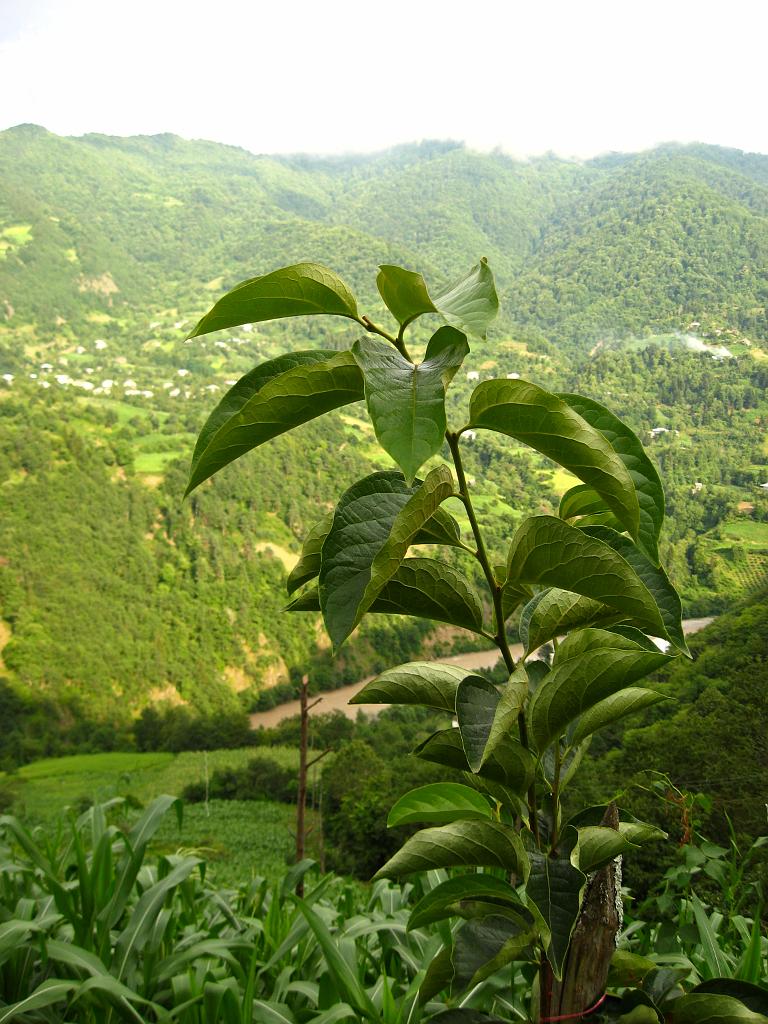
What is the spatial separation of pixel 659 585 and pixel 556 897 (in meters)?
0.21

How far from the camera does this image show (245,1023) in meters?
1.06

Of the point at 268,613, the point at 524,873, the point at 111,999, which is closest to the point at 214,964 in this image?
the point at 111,999

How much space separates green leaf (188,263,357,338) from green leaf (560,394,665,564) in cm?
17

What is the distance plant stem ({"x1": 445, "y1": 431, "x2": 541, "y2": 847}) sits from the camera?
0.45 m

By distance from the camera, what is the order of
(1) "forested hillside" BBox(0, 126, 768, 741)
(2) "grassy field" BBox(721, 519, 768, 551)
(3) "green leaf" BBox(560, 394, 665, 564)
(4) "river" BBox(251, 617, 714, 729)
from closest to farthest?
(3) "green leaf" BBox(560, 394, 665, 564), (2) "grassy field" BBox(721, 519, 768, 551), (1) "forested hillside" BBox(0, 126, 768, 741), (4) "river" BBox(251, 617, 714, 729)

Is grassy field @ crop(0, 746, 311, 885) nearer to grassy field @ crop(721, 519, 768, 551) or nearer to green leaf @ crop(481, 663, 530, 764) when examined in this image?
grassy field @ crop(721, 519, 768, 551)

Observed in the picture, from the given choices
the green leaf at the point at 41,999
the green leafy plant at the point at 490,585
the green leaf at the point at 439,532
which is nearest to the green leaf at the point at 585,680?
the green leafy plant at the point at 490,585

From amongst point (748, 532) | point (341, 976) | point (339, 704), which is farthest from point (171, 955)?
point (339, 704)

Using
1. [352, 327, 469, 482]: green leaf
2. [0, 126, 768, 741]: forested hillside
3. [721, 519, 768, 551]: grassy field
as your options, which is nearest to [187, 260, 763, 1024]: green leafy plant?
[352, 327, 469, 482]: green leaf

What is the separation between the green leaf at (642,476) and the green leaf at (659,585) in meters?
0.01

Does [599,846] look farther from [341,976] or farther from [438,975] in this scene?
[341,976]

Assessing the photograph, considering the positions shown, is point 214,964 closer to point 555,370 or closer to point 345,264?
point 555,370

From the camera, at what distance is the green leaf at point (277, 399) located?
404 millimetres

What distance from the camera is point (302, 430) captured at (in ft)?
119
